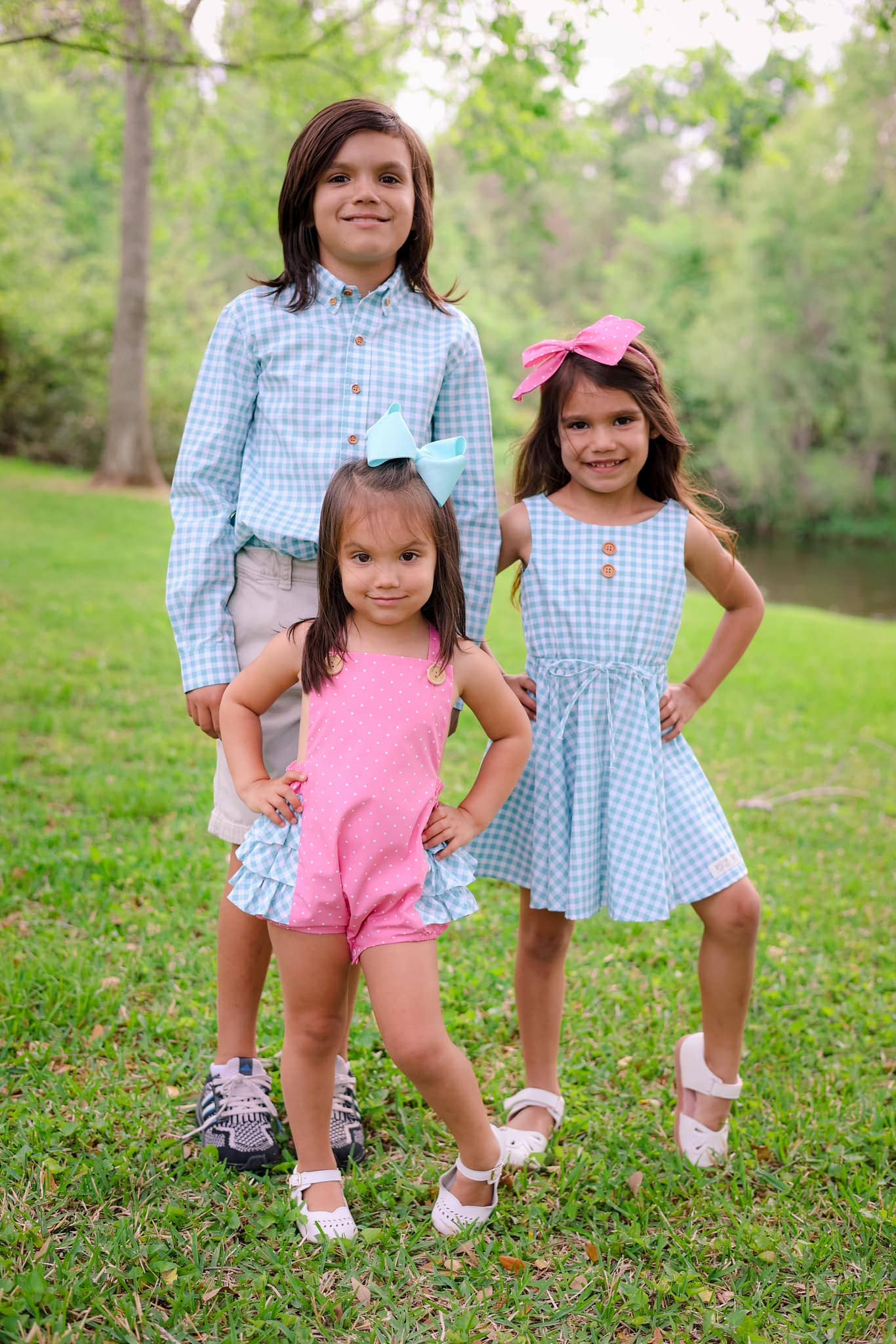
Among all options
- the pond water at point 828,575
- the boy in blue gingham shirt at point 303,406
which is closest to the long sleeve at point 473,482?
the boy in blue gingham shirt at point 303,406

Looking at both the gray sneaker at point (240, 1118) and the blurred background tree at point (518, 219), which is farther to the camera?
the blurred background tree at point (518, 219)

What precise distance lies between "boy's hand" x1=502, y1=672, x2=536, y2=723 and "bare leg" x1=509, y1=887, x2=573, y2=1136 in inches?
15.8

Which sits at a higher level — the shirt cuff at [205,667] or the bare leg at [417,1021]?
the shirt cuff at [205,667]

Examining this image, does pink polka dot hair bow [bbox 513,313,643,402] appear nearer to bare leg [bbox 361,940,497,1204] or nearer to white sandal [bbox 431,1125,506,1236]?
bare leg [bbox 361,940,497,1204]

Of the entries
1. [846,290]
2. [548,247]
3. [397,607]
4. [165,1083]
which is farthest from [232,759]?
[548,247]

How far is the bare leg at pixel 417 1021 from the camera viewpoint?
6.23 ft

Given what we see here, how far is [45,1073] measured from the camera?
2.47 m

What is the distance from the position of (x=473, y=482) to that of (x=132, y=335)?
13.5 metres

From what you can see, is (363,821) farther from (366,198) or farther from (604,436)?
(366,198)

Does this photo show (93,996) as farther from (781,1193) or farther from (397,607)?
(781,1193)

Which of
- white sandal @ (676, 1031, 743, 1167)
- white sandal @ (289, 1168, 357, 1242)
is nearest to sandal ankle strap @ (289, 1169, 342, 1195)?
white sandal @ (289, 1168, 357, 1242)

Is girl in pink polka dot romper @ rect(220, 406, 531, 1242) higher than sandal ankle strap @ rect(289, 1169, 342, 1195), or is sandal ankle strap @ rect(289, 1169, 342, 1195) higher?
girl in pink polka dot romper @ rect(220, 406, 531, 1242)

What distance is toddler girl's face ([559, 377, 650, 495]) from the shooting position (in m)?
2.27

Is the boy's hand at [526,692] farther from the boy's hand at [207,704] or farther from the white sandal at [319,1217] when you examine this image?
the white sandal at [319,1217]
